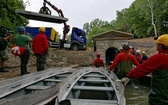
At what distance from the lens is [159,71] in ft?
12.8

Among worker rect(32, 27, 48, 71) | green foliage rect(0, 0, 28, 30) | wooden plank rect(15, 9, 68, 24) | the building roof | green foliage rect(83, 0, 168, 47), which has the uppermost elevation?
green foliage rect(83, 0, 168, 47)

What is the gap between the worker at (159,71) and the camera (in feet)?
12.6

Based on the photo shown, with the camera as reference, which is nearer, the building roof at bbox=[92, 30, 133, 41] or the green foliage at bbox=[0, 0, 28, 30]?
the green foliage at bbox=[0, 0, 28, 30]

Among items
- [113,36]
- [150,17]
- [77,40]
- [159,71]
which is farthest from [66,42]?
[150,17]

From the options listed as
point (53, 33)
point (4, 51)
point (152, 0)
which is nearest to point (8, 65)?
point (4, 51)

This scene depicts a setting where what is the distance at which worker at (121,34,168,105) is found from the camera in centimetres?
383

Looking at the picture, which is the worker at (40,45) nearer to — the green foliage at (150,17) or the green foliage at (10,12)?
the green foliage at (10,12)

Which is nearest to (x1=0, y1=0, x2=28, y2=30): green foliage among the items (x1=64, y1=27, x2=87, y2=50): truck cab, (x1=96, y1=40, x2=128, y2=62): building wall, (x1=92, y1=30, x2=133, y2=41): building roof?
(x1=64, y1=27, x2=87, y2=50): truck cab

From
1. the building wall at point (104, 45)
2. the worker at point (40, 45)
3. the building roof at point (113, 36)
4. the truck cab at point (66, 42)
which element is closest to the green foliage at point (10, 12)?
the truck cab at point (66, 42)

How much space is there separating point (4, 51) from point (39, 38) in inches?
59.4

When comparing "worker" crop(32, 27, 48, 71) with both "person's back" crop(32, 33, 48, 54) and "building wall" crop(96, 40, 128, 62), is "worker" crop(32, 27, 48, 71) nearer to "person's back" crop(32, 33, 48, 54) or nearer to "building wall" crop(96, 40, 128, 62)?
"person's back" crop(32, 33, 48, 54)

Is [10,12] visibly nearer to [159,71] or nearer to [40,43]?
[40,43]

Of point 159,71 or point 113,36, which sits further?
point 113,36

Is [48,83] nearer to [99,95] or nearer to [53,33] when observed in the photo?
[99,95]
